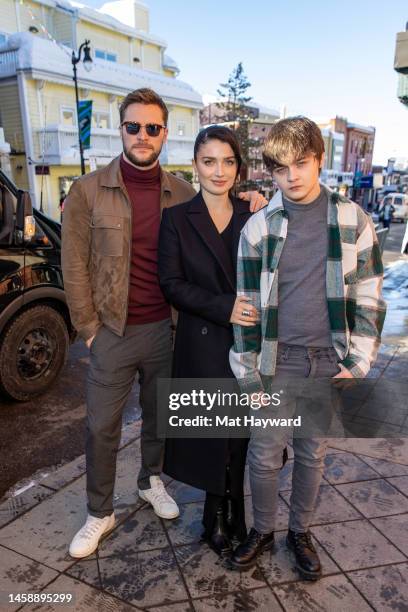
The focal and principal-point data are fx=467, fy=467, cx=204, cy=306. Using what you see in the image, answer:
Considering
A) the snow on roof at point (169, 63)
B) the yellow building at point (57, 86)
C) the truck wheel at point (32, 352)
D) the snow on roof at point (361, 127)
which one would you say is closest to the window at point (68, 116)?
the yellow building at point (57, 86)

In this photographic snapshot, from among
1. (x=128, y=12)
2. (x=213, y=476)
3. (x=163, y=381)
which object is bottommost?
(x=213, y=476)

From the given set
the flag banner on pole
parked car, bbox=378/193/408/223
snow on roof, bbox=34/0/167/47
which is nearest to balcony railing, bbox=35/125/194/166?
the flag banner on pole

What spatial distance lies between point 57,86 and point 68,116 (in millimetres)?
1379

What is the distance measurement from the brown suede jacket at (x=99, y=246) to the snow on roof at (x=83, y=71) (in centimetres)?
1991

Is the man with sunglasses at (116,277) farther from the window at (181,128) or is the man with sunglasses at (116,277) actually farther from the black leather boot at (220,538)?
the window at (181,128)

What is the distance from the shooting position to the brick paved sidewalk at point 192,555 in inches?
86.0

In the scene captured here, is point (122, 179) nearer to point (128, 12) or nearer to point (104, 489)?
point (104, 489)

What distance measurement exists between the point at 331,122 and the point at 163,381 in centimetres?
5651

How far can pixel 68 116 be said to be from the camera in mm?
21641

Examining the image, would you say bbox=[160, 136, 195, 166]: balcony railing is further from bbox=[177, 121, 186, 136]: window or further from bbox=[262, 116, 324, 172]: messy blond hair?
bbox=[262, 116, 324, 172]: messy blond hair

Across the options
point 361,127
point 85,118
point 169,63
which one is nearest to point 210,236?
point 85,118

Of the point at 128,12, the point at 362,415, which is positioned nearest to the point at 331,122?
the point at 128,12

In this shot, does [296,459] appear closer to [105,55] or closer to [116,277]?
[116,277]

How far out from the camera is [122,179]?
246 cm
